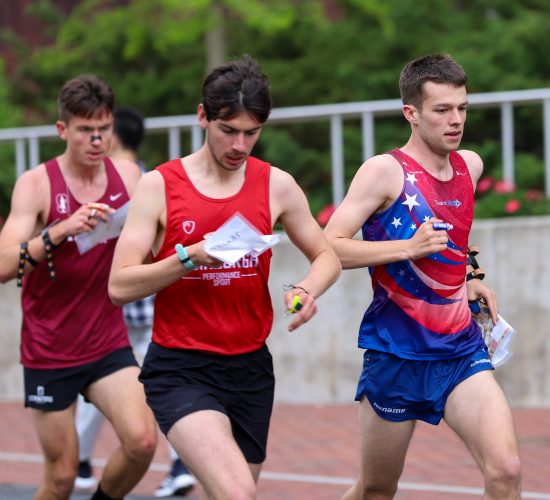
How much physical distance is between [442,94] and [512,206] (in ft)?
17.2

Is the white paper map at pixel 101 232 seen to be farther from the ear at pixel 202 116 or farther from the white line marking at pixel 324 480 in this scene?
the white line marking at pixel 324 480

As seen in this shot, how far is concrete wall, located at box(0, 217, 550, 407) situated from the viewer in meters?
10.1

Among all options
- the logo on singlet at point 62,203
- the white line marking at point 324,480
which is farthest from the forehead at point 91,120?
the white line marking at point 324,480

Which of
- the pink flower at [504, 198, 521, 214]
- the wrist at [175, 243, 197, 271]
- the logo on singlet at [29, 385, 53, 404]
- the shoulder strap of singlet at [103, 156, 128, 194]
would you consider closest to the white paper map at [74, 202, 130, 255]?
the shoulder strap of singlet at [103, 156, 128, 194]

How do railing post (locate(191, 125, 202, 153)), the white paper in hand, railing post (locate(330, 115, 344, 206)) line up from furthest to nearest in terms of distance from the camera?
railing post (locate(191, 125, 202, 153))
railing post (locate(330, 115, 344, 206))
the white paper in hand

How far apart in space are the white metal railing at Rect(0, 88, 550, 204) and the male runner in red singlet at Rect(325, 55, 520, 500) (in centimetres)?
553

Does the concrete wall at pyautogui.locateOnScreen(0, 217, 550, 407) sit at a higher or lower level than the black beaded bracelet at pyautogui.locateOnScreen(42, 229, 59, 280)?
lower

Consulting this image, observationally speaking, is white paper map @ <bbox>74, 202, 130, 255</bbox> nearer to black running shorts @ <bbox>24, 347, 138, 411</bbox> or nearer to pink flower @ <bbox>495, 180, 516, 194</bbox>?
black running shorts @ <bbox>24, 347, 138, 411</bbox>

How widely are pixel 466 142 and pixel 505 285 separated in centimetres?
337

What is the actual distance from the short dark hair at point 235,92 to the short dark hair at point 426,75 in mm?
725

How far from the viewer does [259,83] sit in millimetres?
4949

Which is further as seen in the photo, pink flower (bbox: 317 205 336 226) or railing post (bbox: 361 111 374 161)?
railing post (bbox: 361 111 374 161)

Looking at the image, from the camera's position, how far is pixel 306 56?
1706 cm

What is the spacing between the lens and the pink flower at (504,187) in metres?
10.7
